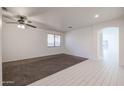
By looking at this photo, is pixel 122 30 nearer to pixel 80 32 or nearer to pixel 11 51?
pixel 80 32

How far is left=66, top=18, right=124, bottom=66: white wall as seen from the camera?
5187 mm

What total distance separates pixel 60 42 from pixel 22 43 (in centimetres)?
397

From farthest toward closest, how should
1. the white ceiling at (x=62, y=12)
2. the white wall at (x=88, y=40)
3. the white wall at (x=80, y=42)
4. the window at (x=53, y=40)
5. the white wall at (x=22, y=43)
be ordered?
the window at (x=53, y=40) → the white wall at (x=80, y=42) → the white wall at (x=88, y=40) → the white wall at (x=22, y=43) → the white ceiling at (x=62, y=12)

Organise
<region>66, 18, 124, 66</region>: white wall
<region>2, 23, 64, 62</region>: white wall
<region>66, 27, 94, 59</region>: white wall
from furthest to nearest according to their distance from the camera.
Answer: <region>66, 27, 94, 59</region>: white wall < <region>66, 18, 124, 66</region>: white wall < <region>2, 23, 64, 62</region>: white wall

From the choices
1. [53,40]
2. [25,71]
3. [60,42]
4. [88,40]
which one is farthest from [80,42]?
[25,71]

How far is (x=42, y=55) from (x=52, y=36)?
201 cm

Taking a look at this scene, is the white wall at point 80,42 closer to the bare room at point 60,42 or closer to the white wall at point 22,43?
the bare room at point 60,42

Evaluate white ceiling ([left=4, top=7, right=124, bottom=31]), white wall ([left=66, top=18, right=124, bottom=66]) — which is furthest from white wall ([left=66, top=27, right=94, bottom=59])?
white ceiling ([left=4, top=7, right=124, bottom=31])

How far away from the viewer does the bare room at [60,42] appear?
3825mm

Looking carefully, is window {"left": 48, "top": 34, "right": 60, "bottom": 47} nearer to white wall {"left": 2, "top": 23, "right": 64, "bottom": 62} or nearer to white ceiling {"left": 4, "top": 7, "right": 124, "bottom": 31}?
white wall {"left": 2, "top": 23, "right": 64, "bottom": 62}

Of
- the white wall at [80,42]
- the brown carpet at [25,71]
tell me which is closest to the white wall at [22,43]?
the brown carpet at [25,71]

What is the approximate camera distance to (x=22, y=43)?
229 inches

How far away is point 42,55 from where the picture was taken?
7.24m

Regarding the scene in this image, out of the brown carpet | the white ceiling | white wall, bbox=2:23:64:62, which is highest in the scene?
the white ceiling
